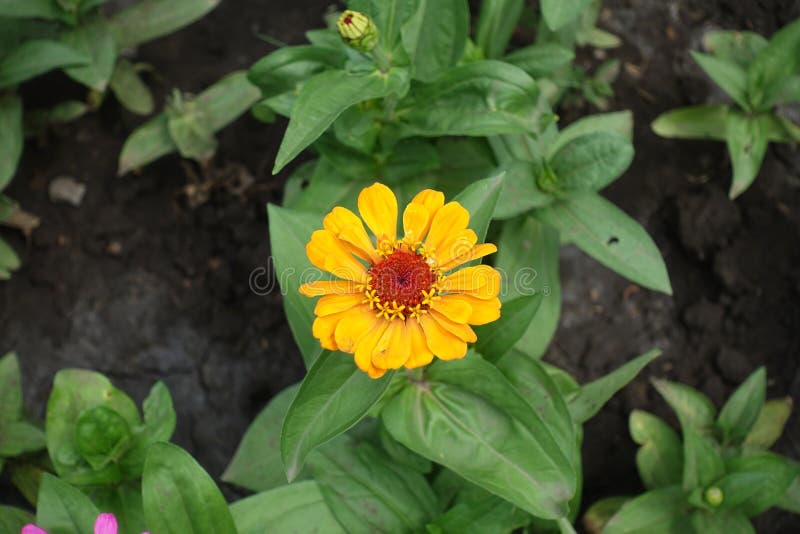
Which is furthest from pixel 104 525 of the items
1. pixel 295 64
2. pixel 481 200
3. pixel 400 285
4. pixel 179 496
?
pixel 295 64

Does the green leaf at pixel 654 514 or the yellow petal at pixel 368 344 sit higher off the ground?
the yellow petal at pixel 368 344

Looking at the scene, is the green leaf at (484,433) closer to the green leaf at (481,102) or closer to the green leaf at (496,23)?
the green leaf at (481,102)

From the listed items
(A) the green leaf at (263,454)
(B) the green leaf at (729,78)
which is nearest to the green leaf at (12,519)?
(A) the green leaf at (263,454)

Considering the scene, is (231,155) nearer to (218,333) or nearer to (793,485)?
(218,333)

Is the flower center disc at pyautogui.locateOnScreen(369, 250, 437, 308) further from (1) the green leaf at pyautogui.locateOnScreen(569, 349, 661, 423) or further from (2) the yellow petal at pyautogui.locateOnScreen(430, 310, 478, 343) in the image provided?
(1) the green leaf at pyautogui.locateOnScreen(569, 349, 661, 423)

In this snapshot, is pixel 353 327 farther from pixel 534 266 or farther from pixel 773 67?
pixel 773 67

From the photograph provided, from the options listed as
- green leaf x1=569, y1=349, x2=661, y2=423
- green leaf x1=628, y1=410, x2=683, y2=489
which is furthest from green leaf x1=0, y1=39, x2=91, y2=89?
green leaf x1=628, y1=410, x2=683, y2=489
